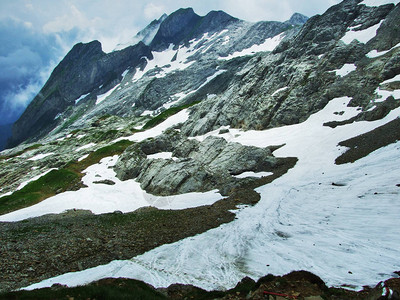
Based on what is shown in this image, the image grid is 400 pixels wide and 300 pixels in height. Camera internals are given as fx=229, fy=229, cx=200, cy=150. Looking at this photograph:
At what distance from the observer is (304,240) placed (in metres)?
15.4

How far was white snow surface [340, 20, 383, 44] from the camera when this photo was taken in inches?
2578

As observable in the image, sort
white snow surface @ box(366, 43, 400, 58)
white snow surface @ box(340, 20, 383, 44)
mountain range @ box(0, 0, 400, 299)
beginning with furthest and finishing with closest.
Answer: white snow surface @ box(340, 20, 383, 44) < white snow surface @ box(366, 43, 400, 58) < mountain range @ box(0, 0, 400, 299)

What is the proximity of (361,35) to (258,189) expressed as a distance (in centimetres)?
6727

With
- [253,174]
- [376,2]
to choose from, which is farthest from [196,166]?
[376,2]

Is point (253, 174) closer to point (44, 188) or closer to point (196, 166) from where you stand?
point (196, 166)

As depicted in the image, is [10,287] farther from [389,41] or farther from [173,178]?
[389,41]

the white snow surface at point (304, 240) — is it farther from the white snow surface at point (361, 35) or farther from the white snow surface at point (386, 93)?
the white snow surface at point (361, 35)

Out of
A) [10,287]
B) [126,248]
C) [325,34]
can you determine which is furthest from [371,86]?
[10,287]

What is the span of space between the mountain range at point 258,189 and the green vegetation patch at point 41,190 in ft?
1.04

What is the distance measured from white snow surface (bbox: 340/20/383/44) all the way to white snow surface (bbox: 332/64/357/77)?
34.9 ft

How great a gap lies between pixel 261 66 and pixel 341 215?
74833 mm

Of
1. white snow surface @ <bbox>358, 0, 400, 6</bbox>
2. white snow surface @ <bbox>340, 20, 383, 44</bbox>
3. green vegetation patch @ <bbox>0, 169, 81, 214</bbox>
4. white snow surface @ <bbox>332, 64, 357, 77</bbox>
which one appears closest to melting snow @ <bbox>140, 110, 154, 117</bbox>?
green vegetation patch @ <bbox>0, 169, 81, 214</bbox>

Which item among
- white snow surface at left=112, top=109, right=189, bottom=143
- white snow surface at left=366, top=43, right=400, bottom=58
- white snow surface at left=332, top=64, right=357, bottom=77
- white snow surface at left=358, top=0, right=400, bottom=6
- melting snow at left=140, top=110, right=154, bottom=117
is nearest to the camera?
white snow surface at left=366, top=43, right=400, bottom=58

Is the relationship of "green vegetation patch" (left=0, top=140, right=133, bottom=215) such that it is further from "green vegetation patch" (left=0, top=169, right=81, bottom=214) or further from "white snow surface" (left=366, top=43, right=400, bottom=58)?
"white snow surface" (left=366, top=43, right=400, bottom=58)
